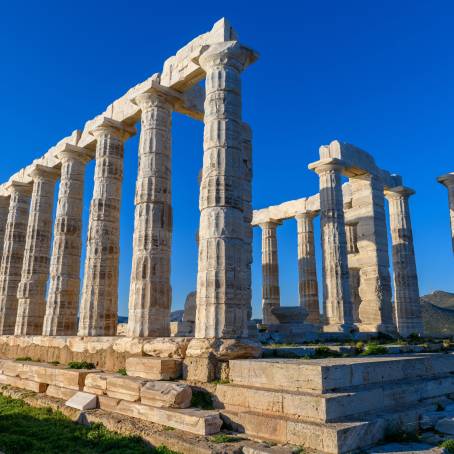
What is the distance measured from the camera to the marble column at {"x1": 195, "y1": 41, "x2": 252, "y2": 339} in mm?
10938

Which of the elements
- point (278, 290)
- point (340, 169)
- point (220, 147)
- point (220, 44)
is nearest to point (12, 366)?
point (220, 147)

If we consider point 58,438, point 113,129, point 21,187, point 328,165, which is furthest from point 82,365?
point 328,165

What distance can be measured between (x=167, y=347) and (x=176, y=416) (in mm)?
3057

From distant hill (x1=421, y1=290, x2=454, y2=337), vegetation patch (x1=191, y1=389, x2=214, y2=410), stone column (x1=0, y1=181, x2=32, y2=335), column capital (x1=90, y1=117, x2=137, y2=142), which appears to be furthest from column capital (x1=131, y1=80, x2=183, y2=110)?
distant hill (x1=421, y1=290, x2=454, y2=337)

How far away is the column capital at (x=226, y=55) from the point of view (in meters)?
12.5

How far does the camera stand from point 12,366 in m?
15.4

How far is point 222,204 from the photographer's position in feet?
37.7

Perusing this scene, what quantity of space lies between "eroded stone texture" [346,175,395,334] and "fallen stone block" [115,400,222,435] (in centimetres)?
1661

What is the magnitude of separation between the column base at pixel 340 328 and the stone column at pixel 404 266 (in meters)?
4.74

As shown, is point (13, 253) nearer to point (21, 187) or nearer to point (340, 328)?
point (21, 187)

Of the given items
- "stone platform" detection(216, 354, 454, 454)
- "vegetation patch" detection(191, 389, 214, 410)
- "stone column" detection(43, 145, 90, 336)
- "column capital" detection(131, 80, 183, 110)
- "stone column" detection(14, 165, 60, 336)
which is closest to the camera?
"stone platform" detection(216, 354, 454, 454)

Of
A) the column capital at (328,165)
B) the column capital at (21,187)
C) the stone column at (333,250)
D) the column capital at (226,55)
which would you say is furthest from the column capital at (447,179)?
the column capital at (21,187)

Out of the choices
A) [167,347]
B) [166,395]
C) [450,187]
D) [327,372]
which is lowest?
[166,395]

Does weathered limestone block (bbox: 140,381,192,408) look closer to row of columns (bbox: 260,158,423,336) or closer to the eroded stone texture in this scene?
row of columns (bbox: 260,158,423,336)
